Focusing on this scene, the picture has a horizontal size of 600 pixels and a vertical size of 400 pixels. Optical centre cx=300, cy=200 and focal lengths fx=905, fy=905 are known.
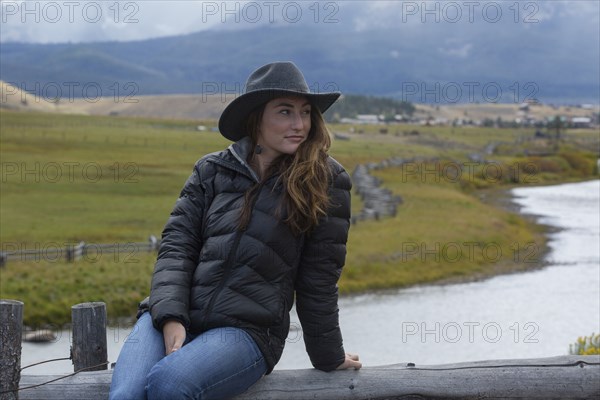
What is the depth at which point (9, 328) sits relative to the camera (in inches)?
205

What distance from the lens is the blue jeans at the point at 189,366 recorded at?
14.8 feet

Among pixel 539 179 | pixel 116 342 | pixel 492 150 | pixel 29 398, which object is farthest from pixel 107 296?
pixel 492 150

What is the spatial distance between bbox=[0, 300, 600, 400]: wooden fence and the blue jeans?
420mm

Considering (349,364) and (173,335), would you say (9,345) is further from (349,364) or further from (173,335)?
(349,364)

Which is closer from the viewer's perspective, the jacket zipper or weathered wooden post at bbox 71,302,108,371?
the jacket zipper

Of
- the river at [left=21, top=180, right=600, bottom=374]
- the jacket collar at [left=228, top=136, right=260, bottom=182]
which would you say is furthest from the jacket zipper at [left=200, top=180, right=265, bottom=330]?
the river at [left=21, top=180, right=600, bottom=374]

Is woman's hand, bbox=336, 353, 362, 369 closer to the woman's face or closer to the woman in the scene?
the woman

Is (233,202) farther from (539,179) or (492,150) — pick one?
(492,150)

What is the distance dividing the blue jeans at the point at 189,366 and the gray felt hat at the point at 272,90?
1351 millimetres

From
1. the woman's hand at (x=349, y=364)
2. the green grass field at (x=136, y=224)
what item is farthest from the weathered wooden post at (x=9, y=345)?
the green grass field at (x=136, y=224)

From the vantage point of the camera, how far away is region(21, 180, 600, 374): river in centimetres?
2159

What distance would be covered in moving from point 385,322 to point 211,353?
21.1m

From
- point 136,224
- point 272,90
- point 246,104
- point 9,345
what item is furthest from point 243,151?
point 136,224

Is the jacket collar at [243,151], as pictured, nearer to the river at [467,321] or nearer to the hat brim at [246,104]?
the hat brim at [246,104]
